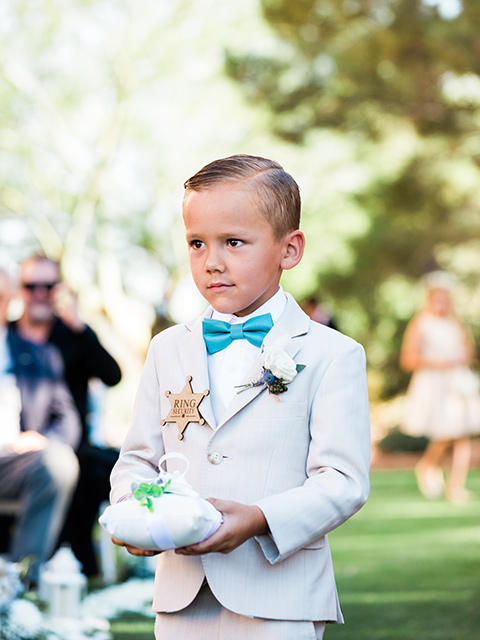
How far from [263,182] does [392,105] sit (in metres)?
9.35

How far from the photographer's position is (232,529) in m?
→ 1.82

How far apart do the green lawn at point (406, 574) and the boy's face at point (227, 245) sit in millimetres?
2684

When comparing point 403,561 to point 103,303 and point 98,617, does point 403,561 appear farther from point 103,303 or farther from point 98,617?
point 103,303

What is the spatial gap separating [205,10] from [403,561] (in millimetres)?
17102

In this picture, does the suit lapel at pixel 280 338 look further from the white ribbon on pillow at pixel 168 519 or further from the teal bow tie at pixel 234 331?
the white ribbon on pillow at pixel 168 519

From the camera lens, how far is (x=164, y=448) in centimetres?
214

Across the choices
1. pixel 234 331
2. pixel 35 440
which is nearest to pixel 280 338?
pixel 234 331

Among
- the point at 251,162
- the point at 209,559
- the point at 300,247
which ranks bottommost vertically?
the point at 209,559

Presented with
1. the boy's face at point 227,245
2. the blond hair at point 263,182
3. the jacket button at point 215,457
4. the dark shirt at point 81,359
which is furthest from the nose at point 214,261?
the dark shirt at point 81,359

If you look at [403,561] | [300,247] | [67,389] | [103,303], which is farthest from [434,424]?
[103,303]

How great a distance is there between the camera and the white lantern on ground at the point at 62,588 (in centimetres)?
447

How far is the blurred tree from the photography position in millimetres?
10570

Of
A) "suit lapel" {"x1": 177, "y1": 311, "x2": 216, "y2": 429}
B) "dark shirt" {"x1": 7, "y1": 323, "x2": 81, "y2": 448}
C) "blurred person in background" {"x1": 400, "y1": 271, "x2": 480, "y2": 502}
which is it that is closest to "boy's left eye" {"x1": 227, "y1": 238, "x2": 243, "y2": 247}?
"suit lapel" {"x1": 177, "y1": 311, "x2": 216, "y2": 429}

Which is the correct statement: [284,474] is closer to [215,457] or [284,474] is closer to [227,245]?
[215,457]
